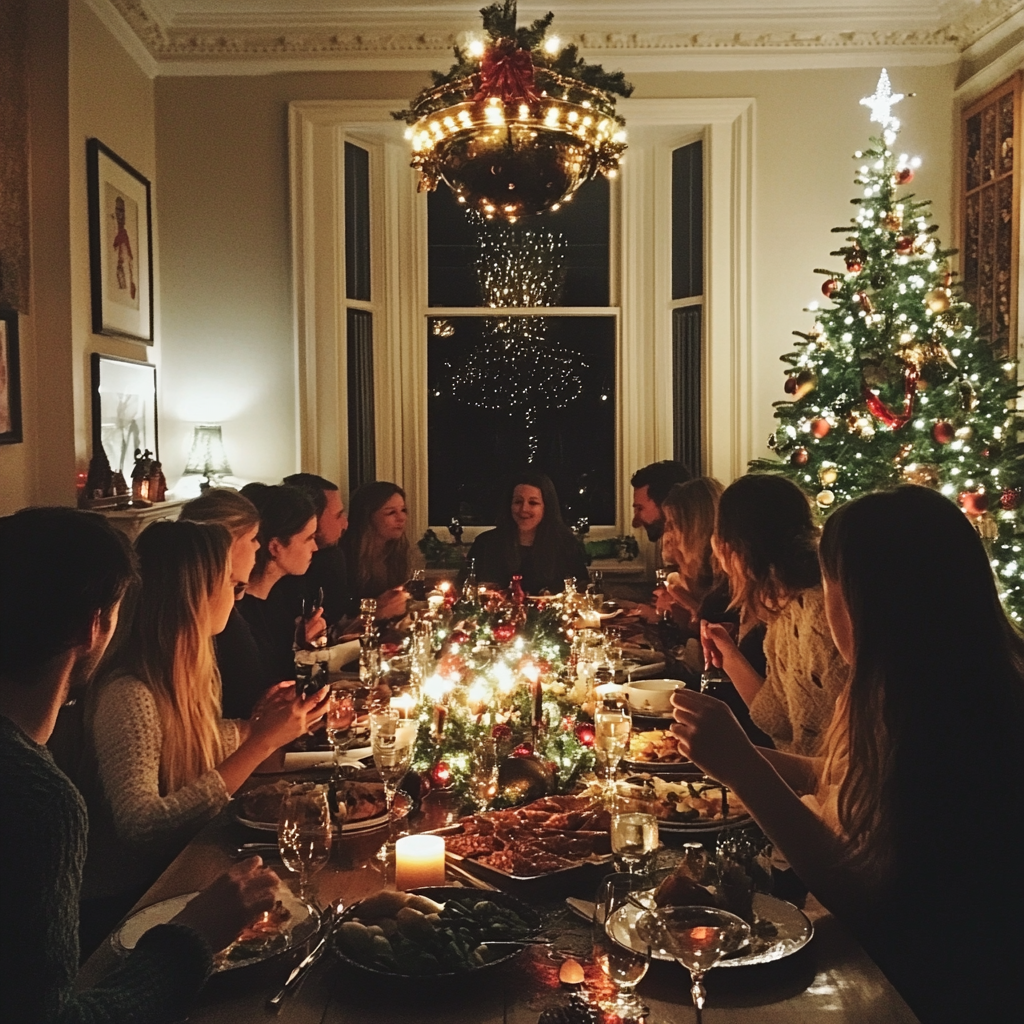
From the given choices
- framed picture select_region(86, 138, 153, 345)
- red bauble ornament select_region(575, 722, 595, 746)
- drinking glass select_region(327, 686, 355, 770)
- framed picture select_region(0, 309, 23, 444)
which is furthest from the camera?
framed picture select_region(86, 138, 153, 345)

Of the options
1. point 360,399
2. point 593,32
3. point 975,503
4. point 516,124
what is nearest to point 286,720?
point 516,124

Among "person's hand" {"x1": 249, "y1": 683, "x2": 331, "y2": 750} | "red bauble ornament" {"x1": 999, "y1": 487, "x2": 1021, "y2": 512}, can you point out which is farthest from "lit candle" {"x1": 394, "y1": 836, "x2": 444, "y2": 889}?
"red bauble ornament" {"x1": 999, "y1": 487, "x2": 1021, "y2": 512}

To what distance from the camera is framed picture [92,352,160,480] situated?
15.3 ft

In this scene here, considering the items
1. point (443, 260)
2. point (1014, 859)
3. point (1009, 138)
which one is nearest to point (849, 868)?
point (1014, 859)

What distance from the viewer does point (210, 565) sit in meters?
2.30

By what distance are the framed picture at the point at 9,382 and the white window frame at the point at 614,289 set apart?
1.70 metres

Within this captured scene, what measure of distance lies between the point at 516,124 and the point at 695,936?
2.35m

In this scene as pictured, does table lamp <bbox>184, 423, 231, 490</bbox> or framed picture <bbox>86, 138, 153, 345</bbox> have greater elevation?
framed picture <bbox>86, 138, 153, 345</bbox>

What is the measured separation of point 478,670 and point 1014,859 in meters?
1.43

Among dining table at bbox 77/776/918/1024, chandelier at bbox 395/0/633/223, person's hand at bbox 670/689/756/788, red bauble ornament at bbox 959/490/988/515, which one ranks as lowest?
dining table at bbox 77/776/918/1024

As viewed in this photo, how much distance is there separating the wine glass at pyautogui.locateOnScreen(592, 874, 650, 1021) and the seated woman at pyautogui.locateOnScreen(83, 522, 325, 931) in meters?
0.97

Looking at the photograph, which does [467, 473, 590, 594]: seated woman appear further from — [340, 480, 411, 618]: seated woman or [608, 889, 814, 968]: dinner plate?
[608, 889, 814, 968]: dinner plate

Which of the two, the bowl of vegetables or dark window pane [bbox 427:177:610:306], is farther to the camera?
dark window pane [bbox 427:177:610:306]

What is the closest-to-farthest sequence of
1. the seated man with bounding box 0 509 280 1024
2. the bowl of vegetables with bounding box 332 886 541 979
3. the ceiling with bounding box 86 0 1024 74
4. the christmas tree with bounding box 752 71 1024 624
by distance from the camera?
Result: the seated man with bounding box 0 509 280 1024 → the bowl of vegetables with bounding box 332 886 541 979 → the christmas tree with bounding box 752 71 1024 624 → the ceiling with bounding box 86 0 1024 74
